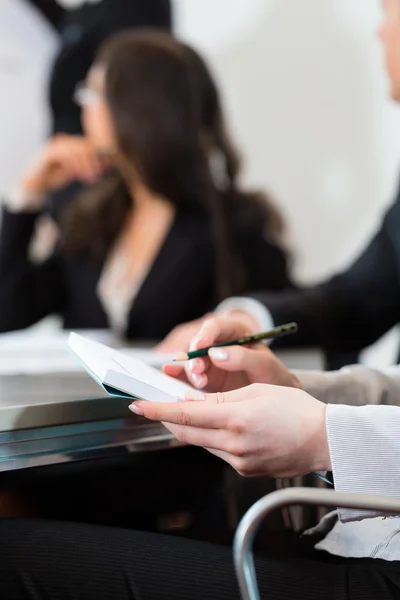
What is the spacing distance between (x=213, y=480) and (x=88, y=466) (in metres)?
0.26

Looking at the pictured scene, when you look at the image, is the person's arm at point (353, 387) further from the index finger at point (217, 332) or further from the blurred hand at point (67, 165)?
the blurred hand at point (67, 165)

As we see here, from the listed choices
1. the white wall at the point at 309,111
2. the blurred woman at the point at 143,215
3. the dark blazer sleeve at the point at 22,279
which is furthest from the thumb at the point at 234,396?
the white wall at the point at 309,111

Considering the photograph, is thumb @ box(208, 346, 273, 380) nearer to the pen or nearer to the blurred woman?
the pen

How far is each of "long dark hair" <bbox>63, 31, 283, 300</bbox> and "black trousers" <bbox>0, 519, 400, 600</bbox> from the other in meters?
1.21

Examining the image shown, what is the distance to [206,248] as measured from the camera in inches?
70.7

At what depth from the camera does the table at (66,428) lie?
0.63 metres

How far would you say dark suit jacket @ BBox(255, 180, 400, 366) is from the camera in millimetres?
1241

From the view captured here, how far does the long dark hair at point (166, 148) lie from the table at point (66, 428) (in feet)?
3.51

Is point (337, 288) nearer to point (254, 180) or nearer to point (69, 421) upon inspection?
point (69, 421)

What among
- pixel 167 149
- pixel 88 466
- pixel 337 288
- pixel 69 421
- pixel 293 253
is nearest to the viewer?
pixel 69 421

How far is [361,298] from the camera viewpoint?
1290 millimetres

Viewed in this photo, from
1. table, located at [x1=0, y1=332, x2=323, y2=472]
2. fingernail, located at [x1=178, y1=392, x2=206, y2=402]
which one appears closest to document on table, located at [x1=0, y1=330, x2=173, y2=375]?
table, located at [x1=0, y1=332, x2=323, y2=472]

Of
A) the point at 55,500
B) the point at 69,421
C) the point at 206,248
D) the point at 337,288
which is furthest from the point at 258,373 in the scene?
the point at 206,248

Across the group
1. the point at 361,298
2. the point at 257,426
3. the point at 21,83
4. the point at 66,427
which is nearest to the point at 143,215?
the point at 21,83
